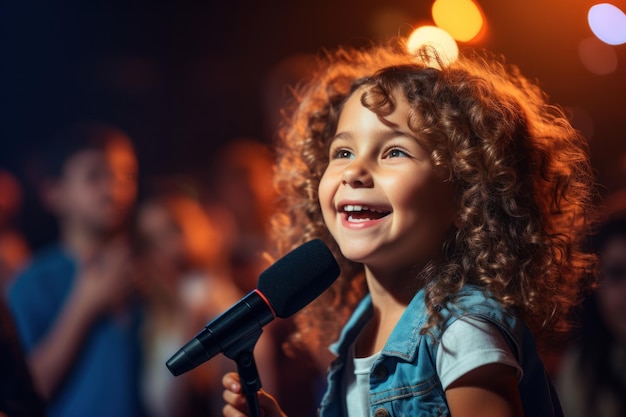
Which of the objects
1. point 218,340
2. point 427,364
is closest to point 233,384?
point 218,340

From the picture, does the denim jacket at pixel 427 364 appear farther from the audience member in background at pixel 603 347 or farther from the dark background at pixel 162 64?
the dark background at pixel 162 64

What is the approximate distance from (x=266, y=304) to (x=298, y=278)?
63 millimetres

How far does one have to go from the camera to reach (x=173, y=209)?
2.44 metres

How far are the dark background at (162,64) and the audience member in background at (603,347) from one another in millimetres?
1010

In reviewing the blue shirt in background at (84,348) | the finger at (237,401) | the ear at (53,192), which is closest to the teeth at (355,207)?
the finger at (237,401)

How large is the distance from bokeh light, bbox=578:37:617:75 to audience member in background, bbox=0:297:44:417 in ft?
4.70

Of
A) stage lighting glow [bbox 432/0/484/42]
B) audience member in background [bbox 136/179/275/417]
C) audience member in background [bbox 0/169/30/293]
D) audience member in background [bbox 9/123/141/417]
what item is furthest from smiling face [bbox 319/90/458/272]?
audience member in background [bbox 0/169/30/293]

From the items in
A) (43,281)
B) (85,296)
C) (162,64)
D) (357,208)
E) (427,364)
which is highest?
(162,64)

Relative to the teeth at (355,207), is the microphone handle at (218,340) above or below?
below

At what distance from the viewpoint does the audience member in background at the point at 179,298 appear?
2180 millimetres

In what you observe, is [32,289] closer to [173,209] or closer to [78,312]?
[78,312]

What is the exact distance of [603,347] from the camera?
70.4 inches

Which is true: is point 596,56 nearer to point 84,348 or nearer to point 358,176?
point 358,176

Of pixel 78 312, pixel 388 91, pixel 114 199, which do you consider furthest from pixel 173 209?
pixel 388 91
